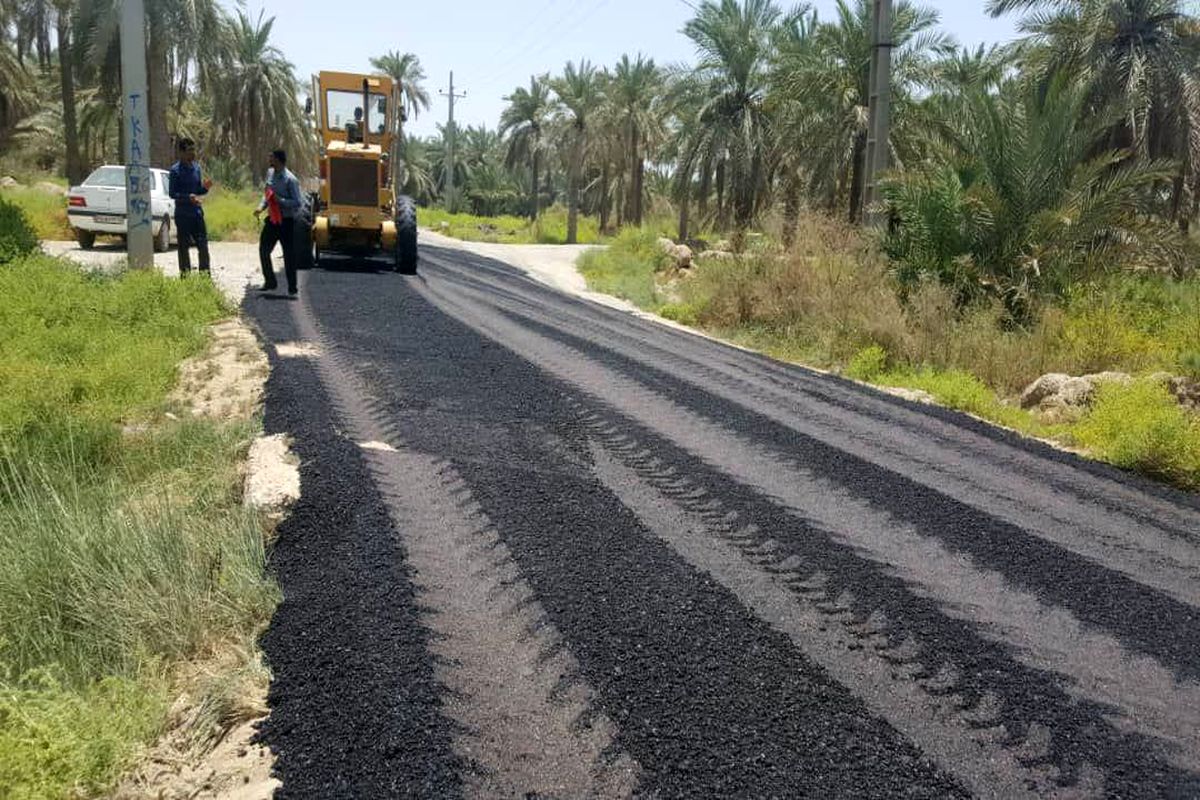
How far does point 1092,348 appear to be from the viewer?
10.2m

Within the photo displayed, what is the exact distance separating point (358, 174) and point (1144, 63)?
51.9 ft

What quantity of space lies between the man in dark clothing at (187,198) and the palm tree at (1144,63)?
1624 centimetres

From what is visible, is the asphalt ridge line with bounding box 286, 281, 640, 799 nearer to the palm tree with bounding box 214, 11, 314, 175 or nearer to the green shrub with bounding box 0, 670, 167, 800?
the green shrub with bounding box 0, 670, 167, 800

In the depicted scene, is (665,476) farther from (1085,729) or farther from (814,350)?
(814,350)

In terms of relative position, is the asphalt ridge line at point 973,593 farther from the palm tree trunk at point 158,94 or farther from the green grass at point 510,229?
the green grass at point 510,229

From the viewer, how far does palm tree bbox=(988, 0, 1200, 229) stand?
1961 cm

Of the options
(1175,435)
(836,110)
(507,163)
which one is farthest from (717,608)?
(507,163)

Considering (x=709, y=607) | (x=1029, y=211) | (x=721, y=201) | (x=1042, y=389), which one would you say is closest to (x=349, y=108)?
(x=1029, y=211)

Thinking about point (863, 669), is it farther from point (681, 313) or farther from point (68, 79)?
point (68, 79)

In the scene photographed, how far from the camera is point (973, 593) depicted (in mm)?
4734

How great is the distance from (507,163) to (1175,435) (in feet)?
175

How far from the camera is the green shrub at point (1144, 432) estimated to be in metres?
6.99

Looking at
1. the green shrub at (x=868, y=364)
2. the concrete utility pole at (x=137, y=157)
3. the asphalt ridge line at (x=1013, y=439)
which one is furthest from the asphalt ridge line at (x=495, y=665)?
the concrete utility pole at (x=137, y=157)

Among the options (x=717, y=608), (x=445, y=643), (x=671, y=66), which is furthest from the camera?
(x=671, y=66)
